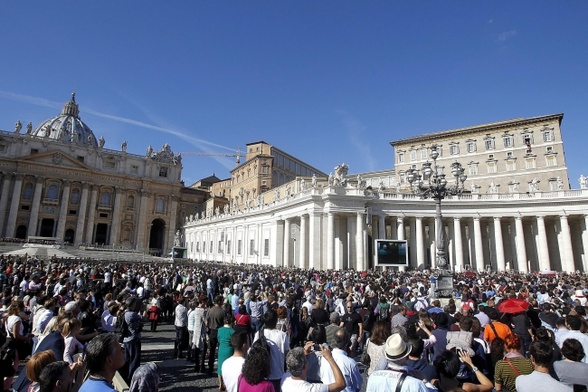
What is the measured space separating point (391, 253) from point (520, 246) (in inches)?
655

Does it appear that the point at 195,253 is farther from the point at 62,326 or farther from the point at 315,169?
the point at 62,326

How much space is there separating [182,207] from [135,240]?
541 inches

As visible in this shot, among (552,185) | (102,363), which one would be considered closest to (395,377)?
(102,363)

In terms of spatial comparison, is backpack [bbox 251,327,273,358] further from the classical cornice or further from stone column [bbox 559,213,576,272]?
the classical cornice

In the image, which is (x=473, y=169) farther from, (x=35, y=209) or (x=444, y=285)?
(x=35, y=209)

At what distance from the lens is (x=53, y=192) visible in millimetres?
56062

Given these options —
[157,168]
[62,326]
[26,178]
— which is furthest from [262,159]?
[62,326]

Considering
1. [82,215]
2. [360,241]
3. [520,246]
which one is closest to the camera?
[360,241]

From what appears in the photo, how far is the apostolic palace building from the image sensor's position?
3195 cm

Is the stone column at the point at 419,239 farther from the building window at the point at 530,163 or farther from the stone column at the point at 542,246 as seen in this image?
the building window at the point at 530,163

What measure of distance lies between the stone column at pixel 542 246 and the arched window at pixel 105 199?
64516mm

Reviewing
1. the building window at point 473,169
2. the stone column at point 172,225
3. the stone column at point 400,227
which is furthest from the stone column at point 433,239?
the stone column at point 172,225

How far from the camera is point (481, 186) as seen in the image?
151 feet

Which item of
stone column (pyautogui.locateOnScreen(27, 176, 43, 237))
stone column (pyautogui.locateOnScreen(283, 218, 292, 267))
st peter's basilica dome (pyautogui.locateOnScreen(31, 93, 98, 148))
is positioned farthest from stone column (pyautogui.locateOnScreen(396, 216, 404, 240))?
st peter's basilica dome (pyautogui.locateOnScreen(31, 93, 98, 148))
